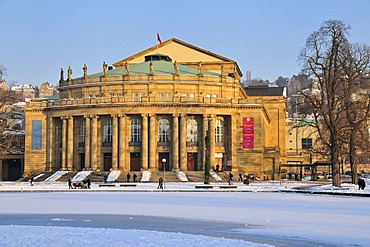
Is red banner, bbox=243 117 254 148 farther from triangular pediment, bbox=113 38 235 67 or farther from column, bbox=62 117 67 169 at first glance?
column, bbox=62 117 67 169

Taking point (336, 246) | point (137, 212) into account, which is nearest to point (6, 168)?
point (137, 212)

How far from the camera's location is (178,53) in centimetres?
13162

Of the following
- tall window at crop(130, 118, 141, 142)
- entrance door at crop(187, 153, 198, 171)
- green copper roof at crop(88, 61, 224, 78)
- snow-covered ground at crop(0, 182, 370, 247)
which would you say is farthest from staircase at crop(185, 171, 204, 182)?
snow-covered ground at crop(0, 182, 370, 247)

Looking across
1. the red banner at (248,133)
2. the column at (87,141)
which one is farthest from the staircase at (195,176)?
the column at (87,141)

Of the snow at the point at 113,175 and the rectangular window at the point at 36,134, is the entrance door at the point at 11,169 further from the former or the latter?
the snow at the point at 113,175

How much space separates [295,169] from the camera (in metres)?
175

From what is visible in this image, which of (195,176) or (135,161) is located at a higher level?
(135,161)

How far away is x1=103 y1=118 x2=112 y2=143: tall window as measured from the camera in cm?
10644

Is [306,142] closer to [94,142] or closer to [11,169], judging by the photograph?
[11,169]

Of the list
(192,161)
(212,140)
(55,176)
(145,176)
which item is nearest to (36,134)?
(55,176)

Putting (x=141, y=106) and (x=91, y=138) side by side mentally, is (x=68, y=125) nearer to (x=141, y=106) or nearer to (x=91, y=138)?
(x=91, y=138)

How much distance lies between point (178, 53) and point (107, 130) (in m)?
31.4

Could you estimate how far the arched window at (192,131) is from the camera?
10594cm

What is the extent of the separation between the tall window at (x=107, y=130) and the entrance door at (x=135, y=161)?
454 cm
